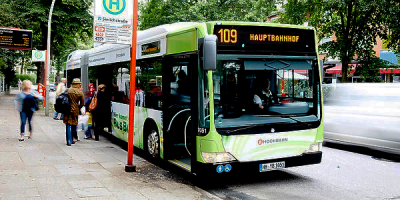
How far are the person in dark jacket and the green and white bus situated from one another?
13.0 ft

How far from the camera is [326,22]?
84.3 ft

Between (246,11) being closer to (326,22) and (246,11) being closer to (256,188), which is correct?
(326,22)

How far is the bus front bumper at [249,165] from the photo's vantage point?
6.29 metres

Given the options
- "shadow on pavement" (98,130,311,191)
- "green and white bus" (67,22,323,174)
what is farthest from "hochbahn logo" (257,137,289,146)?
"shadow on pavement" (98,130,311,191)

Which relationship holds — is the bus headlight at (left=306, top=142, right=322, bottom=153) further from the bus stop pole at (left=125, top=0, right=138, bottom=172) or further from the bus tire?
the bus stop pole at (left=125, top=0, right=138, bottom=172)

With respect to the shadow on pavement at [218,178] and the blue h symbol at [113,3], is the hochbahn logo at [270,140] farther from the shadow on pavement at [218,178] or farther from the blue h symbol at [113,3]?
the blue h symbol at [113,3]

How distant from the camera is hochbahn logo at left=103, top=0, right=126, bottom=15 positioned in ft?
24.4

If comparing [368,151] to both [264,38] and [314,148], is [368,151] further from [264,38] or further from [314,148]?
[264,38]

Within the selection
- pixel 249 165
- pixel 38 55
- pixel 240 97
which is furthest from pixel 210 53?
pixel 38 55

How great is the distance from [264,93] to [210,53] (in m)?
1.41

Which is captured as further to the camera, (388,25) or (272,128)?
(388,25)

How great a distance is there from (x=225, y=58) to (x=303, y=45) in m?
1.57

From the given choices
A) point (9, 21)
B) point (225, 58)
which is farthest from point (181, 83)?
point (9, 21)

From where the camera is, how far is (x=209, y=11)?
32.3 metres
